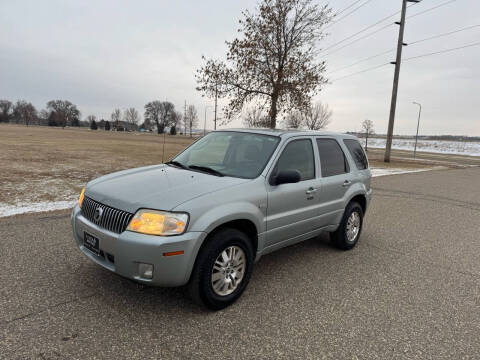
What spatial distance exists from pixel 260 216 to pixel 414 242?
3521 mm

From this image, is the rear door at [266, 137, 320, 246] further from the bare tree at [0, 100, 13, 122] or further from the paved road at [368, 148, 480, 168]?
the bare tree at [0, 100, 13, 122]

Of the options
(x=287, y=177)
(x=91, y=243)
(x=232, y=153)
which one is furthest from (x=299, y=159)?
(x=91, y=243)

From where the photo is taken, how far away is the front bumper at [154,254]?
8.77 ft

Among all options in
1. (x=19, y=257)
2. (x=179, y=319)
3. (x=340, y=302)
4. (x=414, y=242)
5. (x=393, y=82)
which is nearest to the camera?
(x=179, y=319)

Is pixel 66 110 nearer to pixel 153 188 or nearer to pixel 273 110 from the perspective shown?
pixel 273 110

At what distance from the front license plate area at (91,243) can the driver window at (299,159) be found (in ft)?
6.38

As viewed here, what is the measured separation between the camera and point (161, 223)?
2730 mm

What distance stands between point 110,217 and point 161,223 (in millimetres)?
565

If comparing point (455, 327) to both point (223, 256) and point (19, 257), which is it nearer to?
point (223, 256)

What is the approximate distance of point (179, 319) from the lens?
9.60ft

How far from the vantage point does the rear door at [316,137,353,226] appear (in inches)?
169

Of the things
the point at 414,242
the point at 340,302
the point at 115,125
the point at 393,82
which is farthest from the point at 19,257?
the point at 115,125

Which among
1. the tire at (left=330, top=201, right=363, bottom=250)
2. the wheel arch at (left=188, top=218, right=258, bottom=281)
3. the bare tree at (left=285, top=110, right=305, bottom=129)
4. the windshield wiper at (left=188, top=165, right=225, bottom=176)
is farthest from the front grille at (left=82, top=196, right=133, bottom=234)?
the bare tree at (left=285, top=110, right=305, bottom=129)

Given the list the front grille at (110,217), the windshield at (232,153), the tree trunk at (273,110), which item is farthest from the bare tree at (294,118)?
the front grille at (110,217)
